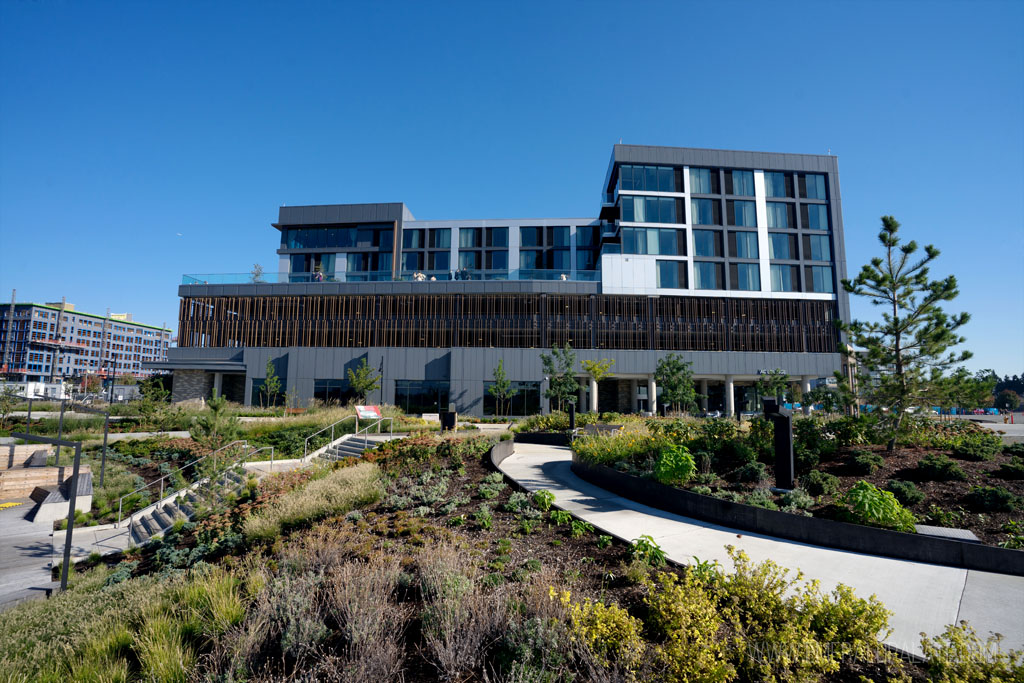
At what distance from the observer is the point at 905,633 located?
5.17 meters

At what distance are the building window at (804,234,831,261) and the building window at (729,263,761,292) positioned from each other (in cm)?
548

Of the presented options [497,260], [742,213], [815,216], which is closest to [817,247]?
[815,216]

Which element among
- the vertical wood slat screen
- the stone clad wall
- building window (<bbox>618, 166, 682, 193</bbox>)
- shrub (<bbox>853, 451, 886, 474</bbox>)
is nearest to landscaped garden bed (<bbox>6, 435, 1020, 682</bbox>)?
shrub (<bbox>853, 451, 886, 474</bbox>)

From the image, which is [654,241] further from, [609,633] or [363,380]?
[609,633]

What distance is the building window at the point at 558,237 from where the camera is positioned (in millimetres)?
56094

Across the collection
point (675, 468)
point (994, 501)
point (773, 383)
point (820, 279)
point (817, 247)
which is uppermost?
point (817, 247)

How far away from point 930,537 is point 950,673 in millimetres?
4679

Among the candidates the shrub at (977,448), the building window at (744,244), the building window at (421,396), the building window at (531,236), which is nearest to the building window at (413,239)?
the building window at (531,236)

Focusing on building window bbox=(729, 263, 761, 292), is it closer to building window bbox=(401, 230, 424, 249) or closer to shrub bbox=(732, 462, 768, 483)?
building window bbox=(401, 230, 424, 249)

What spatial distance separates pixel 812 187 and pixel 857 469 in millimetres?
47943

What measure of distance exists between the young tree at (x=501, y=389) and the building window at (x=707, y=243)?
21631mm

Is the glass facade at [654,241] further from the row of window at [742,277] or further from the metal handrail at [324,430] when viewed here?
the metal handrail at [324,430]

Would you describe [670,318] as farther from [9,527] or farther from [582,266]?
[9,527]

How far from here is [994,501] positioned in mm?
8297
